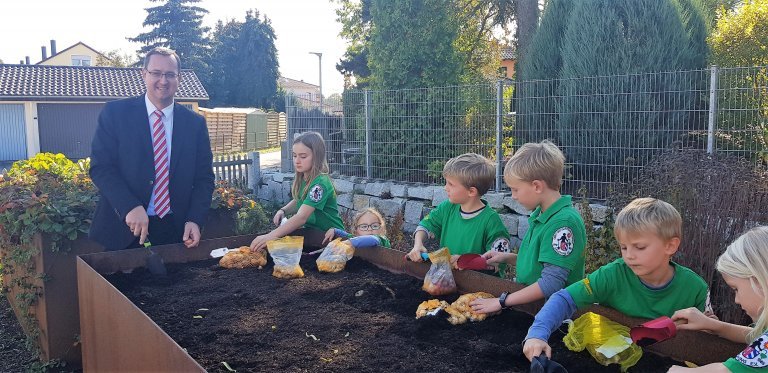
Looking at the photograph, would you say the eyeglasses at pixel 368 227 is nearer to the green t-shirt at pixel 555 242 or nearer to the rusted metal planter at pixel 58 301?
the green t-shirt at pixel 555 242

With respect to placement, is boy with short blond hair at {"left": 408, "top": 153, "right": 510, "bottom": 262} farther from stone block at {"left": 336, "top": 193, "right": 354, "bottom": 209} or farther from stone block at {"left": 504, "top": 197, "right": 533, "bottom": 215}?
stone block at {"left": 336, "top": 193, "right": 354, "bottom": 209}

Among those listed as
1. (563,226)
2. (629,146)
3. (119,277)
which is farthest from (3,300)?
(629,146)

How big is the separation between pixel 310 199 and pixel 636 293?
1.98m

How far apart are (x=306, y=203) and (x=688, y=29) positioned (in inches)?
211

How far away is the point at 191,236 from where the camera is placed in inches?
137

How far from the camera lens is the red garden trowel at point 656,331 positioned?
66.0 inches

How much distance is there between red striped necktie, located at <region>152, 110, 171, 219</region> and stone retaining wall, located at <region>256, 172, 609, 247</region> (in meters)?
3.94

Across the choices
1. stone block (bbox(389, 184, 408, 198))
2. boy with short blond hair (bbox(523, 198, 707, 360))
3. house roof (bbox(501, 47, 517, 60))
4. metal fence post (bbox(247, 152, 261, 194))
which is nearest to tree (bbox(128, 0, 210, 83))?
house roof (bbox(501, 47, 517, 60))

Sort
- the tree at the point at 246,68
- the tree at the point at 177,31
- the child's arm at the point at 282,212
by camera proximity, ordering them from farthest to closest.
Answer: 1. the tree at the point at 246,68
2. the tree at the point at 177,31
3. the child's arm at the point at 282,212

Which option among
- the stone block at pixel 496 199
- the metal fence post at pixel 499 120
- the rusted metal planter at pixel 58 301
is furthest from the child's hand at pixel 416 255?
the metal fence post at pixel 499 120

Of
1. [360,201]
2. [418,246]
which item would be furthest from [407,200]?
[418,246]

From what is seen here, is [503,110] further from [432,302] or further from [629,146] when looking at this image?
[432,302]

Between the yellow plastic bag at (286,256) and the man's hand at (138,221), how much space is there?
0.64 meters

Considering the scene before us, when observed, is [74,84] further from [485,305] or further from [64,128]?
[485,305]
